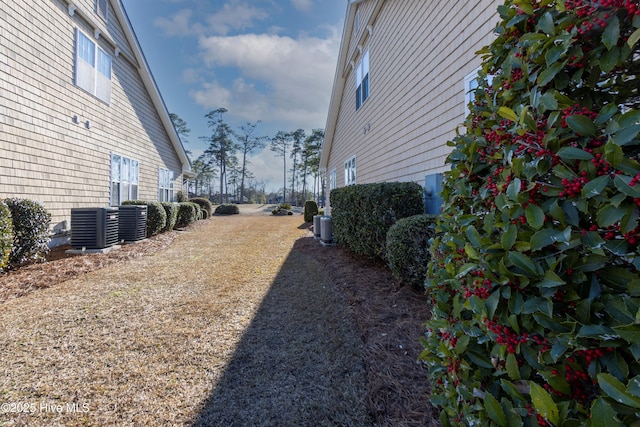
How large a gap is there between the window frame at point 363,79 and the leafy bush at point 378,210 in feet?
16.4

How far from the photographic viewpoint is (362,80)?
392 inches

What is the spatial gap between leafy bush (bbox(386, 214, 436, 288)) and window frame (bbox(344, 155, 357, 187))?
7265mm

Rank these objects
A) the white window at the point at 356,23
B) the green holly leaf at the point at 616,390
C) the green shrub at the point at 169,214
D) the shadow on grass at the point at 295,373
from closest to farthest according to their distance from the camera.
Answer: the green holly leaf at the point at 616,390
the shadow on grass at the point at 295,373
the white window at the point at 356,23
the green shrub at the point at 169,214

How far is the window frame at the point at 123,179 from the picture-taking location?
948 cm

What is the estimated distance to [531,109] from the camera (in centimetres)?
107

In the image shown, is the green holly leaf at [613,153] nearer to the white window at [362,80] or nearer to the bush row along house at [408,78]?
the bush row along house at [408,78]

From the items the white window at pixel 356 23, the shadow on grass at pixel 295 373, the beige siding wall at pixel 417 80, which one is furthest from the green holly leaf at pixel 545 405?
the white window at pixel 356 23

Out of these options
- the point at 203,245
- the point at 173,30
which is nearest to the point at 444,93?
the point at 203,245

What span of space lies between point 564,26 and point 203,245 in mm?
8768

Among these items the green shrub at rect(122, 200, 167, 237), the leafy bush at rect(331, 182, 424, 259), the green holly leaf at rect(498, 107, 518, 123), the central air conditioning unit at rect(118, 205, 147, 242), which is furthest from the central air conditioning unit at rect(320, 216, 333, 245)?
the green holly leaf at rect(498, 107, 518, 123)

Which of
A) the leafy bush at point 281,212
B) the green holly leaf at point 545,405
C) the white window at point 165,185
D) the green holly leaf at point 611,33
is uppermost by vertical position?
the white window at point 165,185

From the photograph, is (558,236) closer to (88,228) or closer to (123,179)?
(88,228)

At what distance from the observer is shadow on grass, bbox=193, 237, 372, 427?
1.98 meters

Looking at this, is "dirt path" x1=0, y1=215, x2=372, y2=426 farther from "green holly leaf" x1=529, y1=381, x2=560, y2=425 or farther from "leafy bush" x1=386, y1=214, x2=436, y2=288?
"green holly leaf" x1=529, y1=381, x2=560, y2=425
